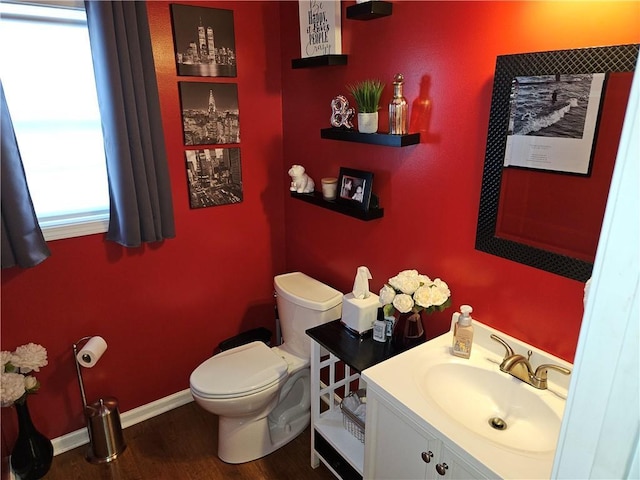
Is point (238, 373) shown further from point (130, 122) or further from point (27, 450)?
point (130, 122)

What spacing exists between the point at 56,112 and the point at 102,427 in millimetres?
1466

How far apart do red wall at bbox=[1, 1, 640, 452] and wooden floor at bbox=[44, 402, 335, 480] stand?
0.59ft

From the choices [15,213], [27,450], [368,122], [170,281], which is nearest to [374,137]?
[368,122]

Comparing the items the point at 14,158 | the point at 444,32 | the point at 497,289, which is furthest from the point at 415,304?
the point at 14,158

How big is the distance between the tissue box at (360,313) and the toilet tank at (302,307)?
20cm

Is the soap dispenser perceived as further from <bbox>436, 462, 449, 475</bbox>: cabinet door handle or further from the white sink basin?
<bbox>436, 462, 449, 475</bbox>: cabinet door handle

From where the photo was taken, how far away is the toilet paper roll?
1950mm

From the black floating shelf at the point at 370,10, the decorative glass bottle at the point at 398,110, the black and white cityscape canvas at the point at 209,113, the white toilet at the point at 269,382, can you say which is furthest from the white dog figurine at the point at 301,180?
the black floating shelf at the point at 370,10

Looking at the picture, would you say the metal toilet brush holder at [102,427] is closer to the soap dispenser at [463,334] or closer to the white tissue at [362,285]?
the white tissue at [362,285]

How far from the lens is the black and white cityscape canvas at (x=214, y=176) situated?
2.21 metres

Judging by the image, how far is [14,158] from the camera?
1651 millimetres

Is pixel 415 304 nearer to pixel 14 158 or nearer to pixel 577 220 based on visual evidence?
pixel 577 220

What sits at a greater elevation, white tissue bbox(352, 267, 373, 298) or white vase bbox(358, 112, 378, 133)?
white vase bbox(358, 112, 378, 133)

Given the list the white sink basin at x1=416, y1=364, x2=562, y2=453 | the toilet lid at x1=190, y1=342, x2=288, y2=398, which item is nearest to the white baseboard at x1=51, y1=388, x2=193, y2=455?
the toilet lid at x1=190, y1=342, x2=288, y2=398
